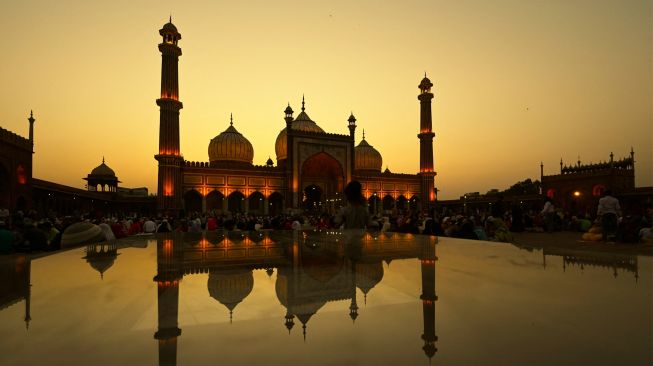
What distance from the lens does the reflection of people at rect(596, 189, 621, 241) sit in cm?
791

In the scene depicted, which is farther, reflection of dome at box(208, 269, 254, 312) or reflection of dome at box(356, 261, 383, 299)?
reflection of dome at box(356, 261, 383, 299)

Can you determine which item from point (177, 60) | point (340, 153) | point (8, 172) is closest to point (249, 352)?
point (8, 172)

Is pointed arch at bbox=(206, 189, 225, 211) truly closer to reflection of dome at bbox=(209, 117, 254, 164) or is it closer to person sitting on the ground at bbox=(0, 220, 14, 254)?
reflection of dome at bbox=(209, 117, 254, 164)

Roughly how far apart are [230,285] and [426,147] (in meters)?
32.3

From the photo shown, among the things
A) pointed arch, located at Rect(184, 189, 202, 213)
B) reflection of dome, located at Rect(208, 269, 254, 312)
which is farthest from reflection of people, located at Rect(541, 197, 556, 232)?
pointed arch, located at Rect(184, 189, 202, 213)

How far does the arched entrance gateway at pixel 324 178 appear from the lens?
30547 millimetres

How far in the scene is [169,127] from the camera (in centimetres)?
2388

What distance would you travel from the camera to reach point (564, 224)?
13195 millimetres

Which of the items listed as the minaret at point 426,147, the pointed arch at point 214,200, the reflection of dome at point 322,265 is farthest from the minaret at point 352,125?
the reflection of dome at point 322,265

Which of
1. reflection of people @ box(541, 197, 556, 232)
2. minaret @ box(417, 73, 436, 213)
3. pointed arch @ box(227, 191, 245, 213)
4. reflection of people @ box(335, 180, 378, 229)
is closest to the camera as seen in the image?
reflection of people @ box(335, 180, 378, 229)

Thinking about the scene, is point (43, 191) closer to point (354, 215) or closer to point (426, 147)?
point (354, 215)

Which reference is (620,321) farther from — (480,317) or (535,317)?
(480,317)

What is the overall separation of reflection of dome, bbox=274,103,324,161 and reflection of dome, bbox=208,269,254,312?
28.5 metres

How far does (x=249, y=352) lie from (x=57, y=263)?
12.0 ft
